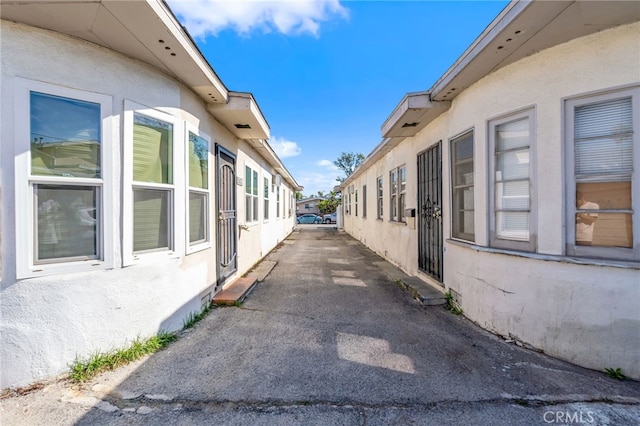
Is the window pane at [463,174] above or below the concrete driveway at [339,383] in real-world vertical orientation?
above

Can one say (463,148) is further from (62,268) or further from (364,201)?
(364,201)

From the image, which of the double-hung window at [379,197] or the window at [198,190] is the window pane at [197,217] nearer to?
the window at [198,190]

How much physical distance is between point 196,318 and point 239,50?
7417 mm

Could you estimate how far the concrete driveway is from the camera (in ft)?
6.86

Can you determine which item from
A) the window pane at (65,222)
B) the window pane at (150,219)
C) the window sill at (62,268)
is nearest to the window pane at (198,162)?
the window pane at (150,219)

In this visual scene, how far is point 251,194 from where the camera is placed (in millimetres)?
7605

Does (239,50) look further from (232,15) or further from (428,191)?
(428,191)

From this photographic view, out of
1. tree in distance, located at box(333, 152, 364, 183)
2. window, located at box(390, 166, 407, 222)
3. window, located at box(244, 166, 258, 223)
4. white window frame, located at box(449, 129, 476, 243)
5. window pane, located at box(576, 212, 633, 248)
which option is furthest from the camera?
tree in distance, located at box(333, 152, 364, 183)

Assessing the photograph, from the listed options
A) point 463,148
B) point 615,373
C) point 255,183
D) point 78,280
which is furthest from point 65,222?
point 255,183

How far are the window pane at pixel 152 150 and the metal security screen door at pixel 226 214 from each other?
1.42m

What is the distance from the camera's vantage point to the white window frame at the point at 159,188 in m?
2.91

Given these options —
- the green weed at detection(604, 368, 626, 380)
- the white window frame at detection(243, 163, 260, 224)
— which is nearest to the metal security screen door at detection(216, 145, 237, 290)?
the white window frame at detection(243, 163, 260, 224)

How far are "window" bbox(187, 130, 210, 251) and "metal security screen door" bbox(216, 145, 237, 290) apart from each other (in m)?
0.46

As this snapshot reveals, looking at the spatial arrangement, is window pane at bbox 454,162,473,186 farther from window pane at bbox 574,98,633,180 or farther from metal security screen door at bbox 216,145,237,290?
metal security screen door at bbox 216,145,237,290
